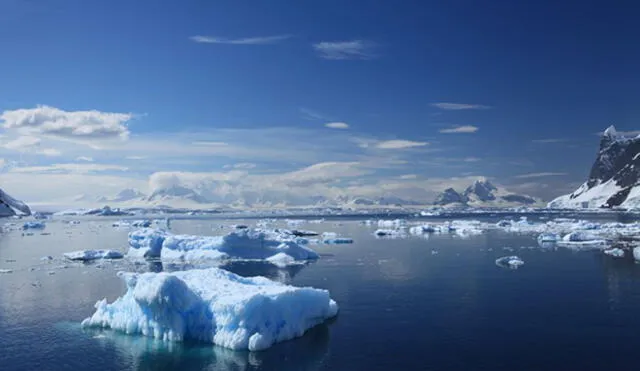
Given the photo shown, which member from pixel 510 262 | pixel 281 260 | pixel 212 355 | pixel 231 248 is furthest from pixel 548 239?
pixel 212 355

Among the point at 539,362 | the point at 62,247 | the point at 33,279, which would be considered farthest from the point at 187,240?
the point at 539,362

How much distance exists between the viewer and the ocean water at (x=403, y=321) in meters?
19.2

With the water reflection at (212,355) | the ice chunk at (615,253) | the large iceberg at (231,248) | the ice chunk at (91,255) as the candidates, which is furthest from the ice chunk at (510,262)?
the ice chunk at (91,255)

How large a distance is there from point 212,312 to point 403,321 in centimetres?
910

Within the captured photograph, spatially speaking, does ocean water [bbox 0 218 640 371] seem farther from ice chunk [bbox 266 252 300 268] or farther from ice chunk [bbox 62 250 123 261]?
ice chunk [bbox 62 250 123 261]

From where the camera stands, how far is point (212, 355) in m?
19.8

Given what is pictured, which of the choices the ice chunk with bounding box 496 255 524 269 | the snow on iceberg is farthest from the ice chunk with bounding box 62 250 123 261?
the ice chunk with bounding box 496 255 524 269

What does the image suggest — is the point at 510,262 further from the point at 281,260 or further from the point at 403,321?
the point at 403,321

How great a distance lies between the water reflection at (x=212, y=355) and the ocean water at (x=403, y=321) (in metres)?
0.04

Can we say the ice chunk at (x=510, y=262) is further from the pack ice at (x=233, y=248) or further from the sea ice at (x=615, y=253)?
the pack ice at (x=233, y=248)

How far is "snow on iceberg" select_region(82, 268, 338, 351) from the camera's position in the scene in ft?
68.3

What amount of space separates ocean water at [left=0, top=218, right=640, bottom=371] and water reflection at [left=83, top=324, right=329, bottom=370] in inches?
1.7

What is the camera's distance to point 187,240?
172 ft

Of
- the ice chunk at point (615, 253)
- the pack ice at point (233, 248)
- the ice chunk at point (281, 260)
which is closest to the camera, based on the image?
the ice chunk at point (615, 253)
